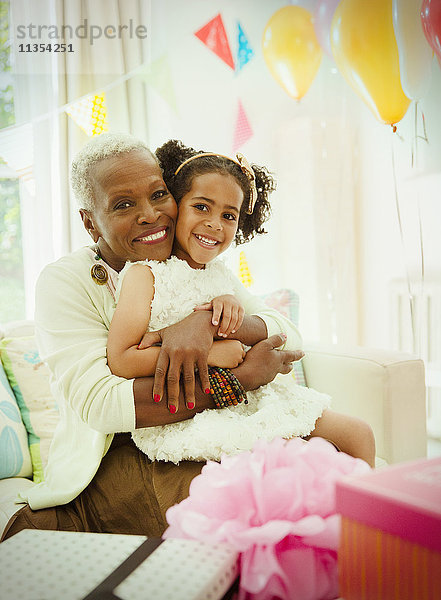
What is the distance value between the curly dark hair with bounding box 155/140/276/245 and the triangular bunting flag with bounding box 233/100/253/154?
4.38 feet

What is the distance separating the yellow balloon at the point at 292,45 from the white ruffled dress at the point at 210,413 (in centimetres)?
146

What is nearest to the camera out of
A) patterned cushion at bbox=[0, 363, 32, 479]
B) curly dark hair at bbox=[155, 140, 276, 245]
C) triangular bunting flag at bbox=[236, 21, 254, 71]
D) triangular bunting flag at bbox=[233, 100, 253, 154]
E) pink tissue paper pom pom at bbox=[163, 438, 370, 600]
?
pink tissue paper pom pom at bbox=[163, 438, 370, 600]

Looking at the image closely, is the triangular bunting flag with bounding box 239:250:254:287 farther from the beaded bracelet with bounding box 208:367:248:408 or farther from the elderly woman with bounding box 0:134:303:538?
the beaded bracelet with bounding box 208:367:248:408

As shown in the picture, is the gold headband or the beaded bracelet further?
the gold headband

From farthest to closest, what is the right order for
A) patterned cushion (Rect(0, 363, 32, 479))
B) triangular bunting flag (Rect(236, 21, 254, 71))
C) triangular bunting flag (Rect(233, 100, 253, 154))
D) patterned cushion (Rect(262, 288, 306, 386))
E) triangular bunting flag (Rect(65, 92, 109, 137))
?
1. triangular bunting flag (Rect(233, 100, 253, 154))
2. triangular bunting flag (Rect(236, 21, 254, 71))
3. triangular bunting flag (Rect(65, 92, 109, 137))
4. patterned cushion (Rect(262, 288, 306, 386))
5. patterned cushion (Rect(0, 363, 32, 479))

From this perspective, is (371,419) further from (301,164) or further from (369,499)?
(301,164)

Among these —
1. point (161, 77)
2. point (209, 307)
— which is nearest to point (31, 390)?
point (209, 307)

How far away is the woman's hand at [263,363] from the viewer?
115cm

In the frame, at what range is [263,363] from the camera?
46.1 inches

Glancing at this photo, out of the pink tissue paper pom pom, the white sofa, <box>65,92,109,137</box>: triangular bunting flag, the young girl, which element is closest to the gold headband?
the young girl

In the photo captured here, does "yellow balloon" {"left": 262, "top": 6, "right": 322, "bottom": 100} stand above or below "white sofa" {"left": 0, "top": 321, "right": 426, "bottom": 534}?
above

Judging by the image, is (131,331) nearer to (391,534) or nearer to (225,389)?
(225,389)

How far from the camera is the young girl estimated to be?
105 centimetres

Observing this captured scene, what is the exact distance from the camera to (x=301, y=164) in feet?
9.86
